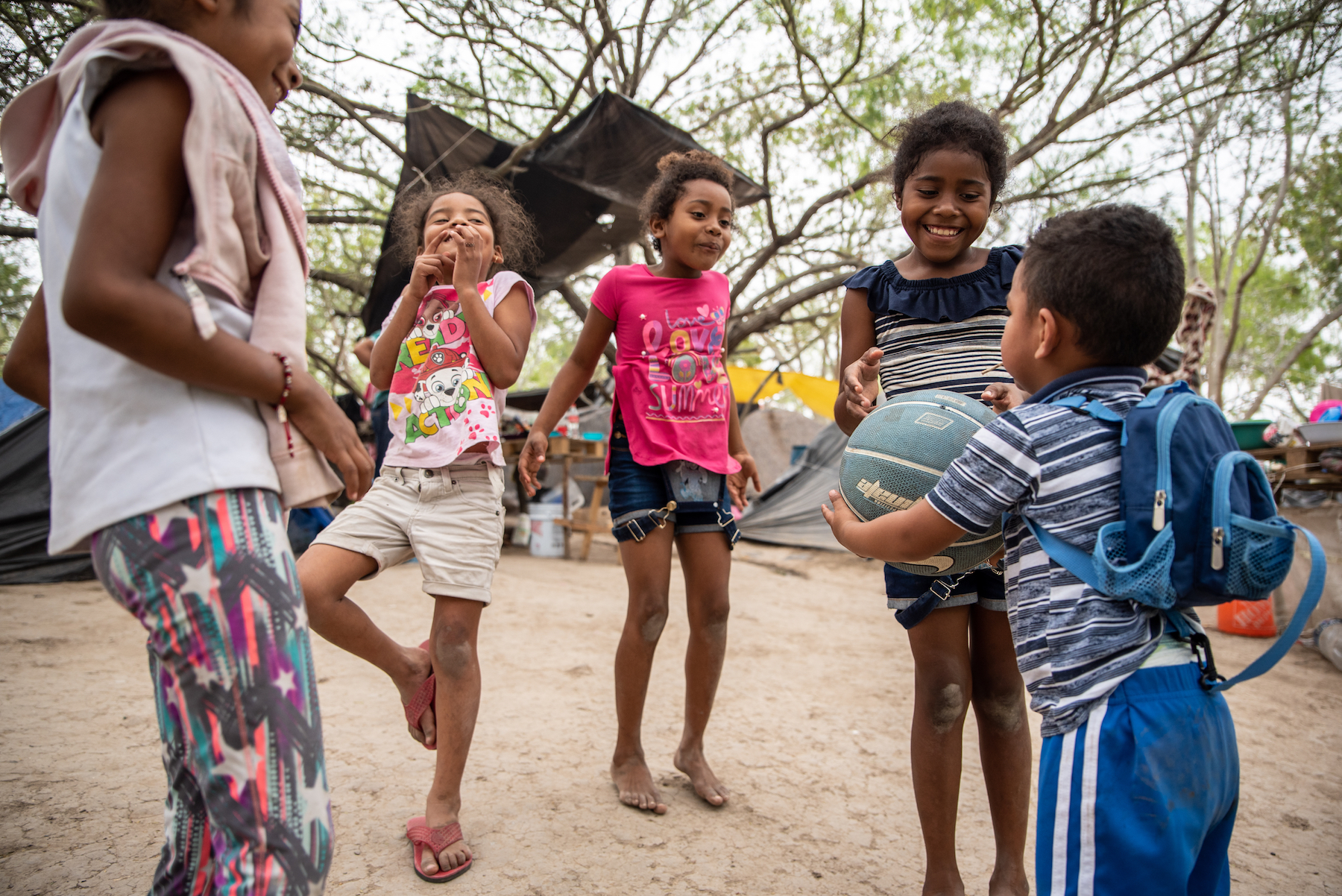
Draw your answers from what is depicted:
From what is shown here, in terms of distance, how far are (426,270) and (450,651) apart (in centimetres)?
114

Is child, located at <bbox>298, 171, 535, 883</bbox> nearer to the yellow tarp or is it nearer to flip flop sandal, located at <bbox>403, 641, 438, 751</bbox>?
flip flop sandal, located at <bbox>403, 641, 438, 751</bbox>

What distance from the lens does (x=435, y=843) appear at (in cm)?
214

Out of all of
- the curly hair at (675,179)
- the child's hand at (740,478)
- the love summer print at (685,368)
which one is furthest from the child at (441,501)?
the child's hand at (740,478)

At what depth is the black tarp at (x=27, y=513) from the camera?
5895 millimetres

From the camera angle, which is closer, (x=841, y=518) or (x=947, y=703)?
(x=841, y=518)

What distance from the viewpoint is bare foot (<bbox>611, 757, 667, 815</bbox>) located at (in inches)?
101

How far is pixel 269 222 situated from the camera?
4.03 ft

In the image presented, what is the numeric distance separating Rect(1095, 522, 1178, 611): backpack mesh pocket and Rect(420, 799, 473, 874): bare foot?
5.81ft

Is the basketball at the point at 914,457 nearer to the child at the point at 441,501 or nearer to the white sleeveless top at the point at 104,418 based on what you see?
the child at the point at 441,501

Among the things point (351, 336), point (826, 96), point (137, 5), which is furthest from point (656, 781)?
point (351, 336)

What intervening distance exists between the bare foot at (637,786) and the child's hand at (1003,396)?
165cm

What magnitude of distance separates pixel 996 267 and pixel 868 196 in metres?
9.93

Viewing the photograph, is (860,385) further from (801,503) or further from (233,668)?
(801,503)

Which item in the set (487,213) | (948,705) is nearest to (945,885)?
(948,705)
